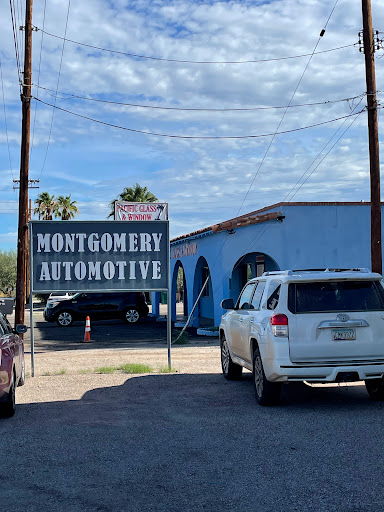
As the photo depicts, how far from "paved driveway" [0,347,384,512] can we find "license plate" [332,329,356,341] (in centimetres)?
98

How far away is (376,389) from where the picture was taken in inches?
382

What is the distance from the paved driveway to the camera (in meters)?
5.30

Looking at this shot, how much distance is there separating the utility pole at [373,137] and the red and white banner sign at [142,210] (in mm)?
20482

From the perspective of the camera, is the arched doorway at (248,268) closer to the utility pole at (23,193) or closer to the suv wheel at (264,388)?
the utility pole at (23,193)

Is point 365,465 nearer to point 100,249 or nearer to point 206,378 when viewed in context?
point 206,378

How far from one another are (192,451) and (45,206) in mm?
65908

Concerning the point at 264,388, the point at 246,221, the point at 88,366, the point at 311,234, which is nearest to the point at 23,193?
the point at 88,366

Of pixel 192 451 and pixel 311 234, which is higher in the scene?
pixel 311 234

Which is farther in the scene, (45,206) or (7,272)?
(7,272)

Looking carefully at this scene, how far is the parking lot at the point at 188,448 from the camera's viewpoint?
532 centimetres

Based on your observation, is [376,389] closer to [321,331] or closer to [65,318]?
[321,331]

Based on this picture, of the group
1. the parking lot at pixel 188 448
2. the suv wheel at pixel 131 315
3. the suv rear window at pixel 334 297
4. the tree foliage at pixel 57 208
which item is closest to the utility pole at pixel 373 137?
the parking lot at pixel 188 448

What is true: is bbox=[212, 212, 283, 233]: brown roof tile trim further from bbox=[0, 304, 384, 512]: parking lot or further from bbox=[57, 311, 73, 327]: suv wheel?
bbox=[0, 304, 384, 512]: parking lot

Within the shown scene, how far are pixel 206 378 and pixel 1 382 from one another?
16.5 feet
